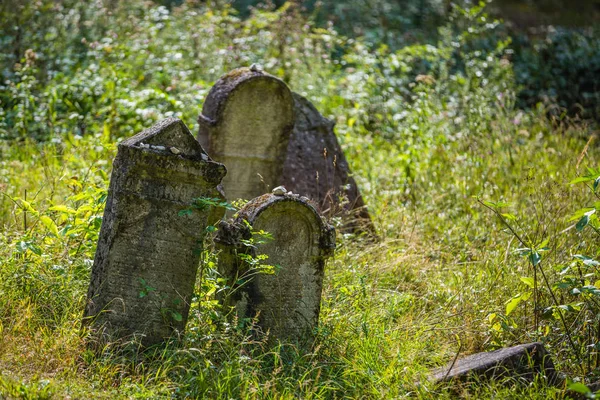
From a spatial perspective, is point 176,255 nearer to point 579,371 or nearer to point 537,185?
point 579,371

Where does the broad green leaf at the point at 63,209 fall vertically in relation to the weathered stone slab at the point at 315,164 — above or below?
above

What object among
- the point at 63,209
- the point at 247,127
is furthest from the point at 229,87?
the point at 63,209

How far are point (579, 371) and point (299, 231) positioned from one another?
1698 millimetres

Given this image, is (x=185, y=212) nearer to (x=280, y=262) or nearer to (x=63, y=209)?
(x=280, y=262)

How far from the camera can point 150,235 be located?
3900 mm

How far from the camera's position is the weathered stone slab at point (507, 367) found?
12.5 ft

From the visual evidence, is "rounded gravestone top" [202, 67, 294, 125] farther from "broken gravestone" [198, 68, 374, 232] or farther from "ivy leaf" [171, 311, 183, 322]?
"ivy leaf" [171, 311, 183, 322]

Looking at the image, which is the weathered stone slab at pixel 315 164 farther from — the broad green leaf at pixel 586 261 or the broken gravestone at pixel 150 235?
the broad green leaf at pixel 586 261

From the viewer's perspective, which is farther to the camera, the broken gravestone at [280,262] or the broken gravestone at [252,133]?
the broken gravestone at [252,133]

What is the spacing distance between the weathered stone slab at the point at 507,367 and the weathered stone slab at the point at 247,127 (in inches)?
89.6

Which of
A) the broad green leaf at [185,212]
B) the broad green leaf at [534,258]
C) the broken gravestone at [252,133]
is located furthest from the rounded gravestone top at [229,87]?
the broad green leaf at [534,258]

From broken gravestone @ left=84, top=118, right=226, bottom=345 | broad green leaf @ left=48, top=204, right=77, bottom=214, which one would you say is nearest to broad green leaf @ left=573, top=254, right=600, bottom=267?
broken gravestone @ left=84, top=118, right=226, bottom=345

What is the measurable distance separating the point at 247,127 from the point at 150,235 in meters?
2.06

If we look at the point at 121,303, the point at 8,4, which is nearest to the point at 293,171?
the point at 121,303
